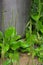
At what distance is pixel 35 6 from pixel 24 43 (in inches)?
29.0

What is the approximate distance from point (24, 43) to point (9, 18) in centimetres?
43

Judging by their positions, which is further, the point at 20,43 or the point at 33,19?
the point at 33,19

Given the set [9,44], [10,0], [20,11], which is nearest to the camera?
[9,44]

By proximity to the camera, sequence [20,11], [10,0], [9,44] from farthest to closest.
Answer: [20,11] → [10,0] → [9,44]

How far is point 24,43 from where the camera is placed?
10.5ft

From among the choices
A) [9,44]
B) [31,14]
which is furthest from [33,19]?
[9,44]

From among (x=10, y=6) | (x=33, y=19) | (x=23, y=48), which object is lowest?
(x=23, y=48)

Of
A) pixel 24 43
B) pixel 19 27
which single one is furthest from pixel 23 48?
pixel 19 27

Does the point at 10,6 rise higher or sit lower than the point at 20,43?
higher

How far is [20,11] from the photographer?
350cm

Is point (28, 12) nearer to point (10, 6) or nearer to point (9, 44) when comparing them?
point (10, 6)

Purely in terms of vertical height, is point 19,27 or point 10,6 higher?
point 10,6

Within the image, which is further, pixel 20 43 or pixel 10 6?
pixel 10 6

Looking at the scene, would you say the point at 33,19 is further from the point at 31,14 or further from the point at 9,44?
the point at 9,44
